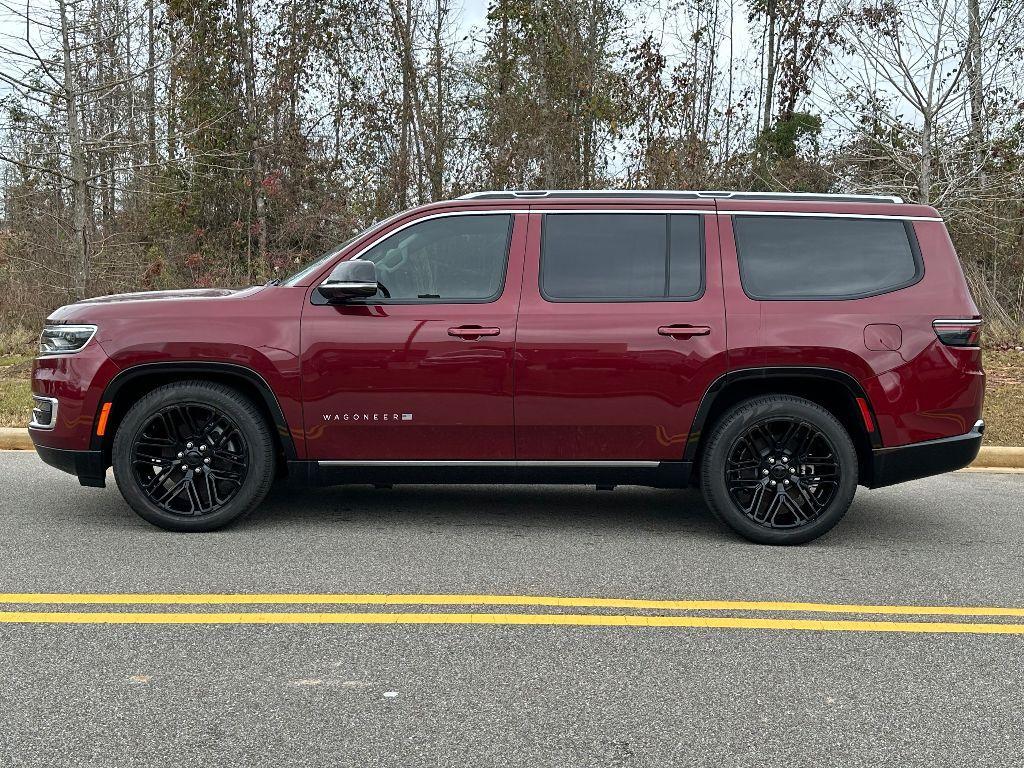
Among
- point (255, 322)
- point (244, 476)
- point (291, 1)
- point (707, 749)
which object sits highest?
point (291, 1)

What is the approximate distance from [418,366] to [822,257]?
244 centimetres

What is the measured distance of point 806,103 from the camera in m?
21.8

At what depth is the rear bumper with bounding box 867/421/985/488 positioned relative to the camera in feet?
19.2

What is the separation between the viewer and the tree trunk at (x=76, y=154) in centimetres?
1364

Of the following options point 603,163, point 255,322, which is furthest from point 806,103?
point 255,322

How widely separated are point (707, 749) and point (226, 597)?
8.22ft

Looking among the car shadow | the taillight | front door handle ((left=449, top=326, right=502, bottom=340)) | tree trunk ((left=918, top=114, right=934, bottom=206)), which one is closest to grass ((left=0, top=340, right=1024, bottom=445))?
tree trunk ((left=918, top=114, right=934, bottom=206))

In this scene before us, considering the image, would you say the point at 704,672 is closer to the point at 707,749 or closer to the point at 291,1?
the point at 707,749

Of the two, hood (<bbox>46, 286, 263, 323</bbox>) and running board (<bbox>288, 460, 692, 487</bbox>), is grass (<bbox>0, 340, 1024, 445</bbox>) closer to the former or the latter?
hood (<bbox>46, 286, 263, 323</bbox>)

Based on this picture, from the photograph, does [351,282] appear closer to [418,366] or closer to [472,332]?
[418,366]

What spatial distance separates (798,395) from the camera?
6020mm

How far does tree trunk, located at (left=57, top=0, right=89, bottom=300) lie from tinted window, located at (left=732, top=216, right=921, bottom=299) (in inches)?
434

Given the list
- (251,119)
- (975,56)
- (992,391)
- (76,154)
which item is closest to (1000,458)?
(992,391)

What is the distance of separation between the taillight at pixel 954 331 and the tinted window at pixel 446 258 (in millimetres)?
2514
